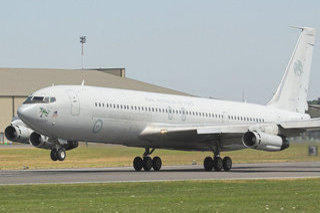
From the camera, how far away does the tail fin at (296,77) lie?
61.1 m

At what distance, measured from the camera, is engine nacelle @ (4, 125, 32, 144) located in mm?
47344

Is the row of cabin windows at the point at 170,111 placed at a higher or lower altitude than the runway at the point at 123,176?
higher

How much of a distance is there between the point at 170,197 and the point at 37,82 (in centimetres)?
10840

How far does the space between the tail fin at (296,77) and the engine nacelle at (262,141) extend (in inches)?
560

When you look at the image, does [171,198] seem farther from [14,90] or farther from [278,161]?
[14,90]

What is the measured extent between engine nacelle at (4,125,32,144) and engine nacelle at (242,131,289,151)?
12599mm

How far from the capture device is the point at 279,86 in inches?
2425

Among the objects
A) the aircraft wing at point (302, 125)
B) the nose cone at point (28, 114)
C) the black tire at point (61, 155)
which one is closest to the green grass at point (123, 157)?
the aircraft wing at point (302, 125)

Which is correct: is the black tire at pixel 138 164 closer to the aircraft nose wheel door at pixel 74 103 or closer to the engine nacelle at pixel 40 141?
the engine nacelle at pixel 40 141

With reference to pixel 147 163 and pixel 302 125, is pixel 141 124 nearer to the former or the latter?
pixel 147 163

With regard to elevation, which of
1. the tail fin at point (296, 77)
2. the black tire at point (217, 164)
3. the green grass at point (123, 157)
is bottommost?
the black tire at point (217, 164)

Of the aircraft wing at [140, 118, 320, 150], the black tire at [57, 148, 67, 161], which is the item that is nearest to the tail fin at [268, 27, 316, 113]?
the aircraft wing at [140, 118, 320, 150]

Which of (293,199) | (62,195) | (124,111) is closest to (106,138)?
(124,111)

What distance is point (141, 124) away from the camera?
4759 cm
